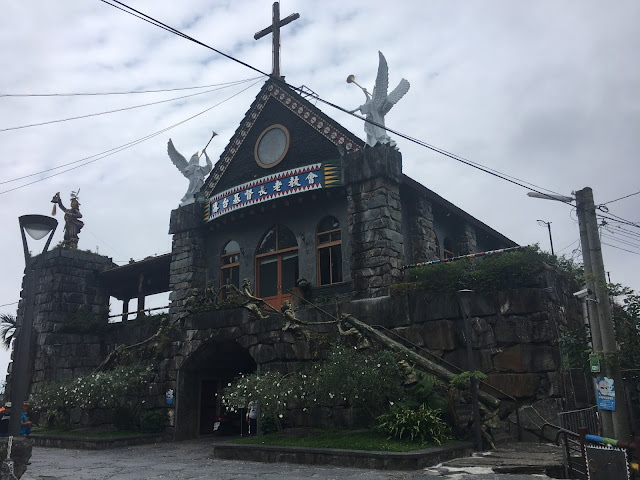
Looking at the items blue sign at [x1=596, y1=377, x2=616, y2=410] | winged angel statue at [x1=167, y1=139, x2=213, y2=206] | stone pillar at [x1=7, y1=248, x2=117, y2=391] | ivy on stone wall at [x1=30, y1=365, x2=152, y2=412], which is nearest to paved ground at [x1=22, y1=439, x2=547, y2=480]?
ivy on stone wall at [x1=30, y1=365, x2=152, y2=412]

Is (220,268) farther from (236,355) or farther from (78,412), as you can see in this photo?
(78,412)

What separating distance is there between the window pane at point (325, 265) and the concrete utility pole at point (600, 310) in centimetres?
912

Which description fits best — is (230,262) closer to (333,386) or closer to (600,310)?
(333,386)

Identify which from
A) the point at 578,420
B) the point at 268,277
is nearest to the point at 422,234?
the point at 268,277

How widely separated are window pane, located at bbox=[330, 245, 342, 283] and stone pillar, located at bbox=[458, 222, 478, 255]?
21.5 feet

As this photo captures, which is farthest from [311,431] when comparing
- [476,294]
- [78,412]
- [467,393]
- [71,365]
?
[71,365]

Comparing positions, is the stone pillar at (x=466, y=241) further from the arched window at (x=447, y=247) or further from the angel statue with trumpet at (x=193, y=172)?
the angel statue with trumpet at (x=193, y=172)

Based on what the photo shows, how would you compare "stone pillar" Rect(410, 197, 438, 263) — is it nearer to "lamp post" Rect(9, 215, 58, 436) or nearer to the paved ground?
the paved ground

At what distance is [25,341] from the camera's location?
824 centimetres

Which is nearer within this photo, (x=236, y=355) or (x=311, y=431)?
(x=311, y=431)

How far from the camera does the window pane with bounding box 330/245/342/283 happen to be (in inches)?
797

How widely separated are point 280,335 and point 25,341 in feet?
27.0

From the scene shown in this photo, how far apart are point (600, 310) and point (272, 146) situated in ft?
44.7

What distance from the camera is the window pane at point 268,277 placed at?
2222 centimetres
